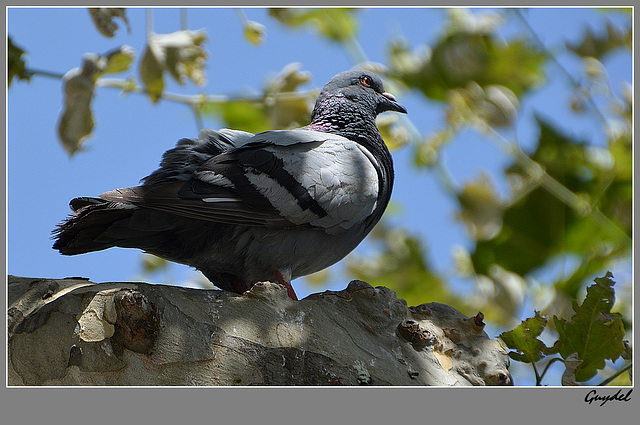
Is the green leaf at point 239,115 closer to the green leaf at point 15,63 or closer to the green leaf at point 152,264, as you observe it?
the green leaf at point 152,264

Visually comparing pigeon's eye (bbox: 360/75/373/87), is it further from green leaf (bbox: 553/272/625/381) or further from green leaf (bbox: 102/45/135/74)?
green leaf (bbox: 553/272/625/381)

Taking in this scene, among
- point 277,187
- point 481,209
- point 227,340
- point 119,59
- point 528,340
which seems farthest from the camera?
point 481,209

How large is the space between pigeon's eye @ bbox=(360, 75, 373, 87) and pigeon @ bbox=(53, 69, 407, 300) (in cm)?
116

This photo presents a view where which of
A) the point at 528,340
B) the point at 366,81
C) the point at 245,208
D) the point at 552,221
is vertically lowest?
the point at 552,221

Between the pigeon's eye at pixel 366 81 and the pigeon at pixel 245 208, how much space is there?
1.16m

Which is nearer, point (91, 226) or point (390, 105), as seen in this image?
point (91, 226)

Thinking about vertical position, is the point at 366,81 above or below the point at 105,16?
below

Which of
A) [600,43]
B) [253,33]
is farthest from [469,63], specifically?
[253,33]

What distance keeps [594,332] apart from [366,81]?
324 centimetres

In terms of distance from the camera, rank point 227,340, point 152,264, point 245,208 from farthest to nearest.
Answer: point 152,264, point 245,208, point 227,340

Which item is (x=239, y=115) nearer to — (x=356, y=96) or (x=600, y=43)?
(x=356, y=96)

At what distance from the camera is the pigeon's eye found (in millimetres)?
6113

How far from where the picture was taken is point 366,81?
20.1 feet

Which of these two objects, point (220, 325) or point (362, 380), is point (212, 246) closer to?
point (220, 325)
